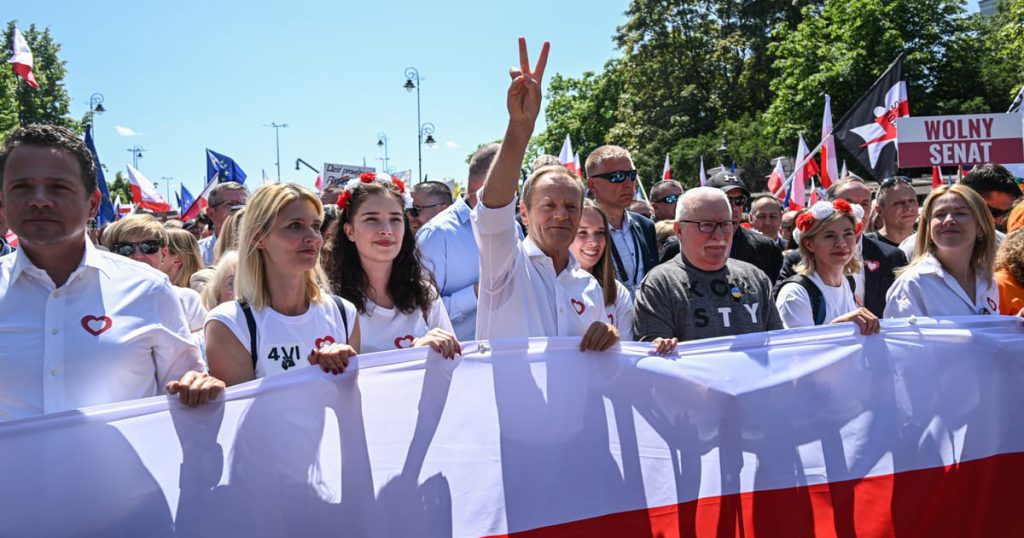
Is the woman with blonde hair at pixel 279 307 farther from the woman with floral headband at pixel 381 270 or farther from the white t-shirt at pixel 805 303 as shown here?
the white t-shirt at pixel 805 303

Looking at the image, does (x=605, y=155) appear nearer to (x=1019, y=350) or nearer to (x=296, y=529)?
(x=1019, y=350)

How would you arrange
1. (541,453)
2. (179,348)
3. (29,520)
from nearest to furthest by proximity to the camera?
1. (29,520)
2. (179,348)
3. (541,453)

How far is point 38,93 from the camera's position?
48.4 meters

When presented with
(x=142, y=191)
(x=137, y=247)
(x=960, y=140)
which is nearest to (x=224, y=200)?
(x=137, y=247)

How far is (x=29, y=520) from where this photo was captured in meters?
2.39

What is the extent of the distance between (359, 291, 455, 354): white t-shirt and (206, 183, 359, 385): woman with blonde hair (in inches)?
5.9

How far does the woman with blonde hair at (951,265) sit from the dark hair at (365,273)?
2.31m

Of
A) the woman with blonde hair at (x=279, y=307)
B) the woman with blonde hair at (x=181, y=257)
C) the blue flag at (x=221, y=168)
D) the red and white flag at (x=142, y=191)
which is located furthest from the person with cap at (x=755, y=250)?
the red and white flag at (x=142, y=191)

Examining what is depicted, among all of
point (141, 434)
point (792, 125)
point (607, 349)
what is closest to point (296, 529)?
point (141, 434)

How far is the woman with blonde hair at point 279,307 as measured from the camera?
2783mm

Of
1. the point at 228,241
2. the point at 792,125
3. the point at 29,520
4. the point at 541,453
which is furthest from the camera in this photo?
the point at 792,125

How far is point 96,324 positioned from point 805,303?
3290 millimetres

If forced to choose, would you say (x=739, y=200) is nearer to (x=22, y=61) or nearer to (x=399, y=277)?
(x=399, y=277)

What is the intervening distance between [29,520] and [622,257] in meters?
3.56
